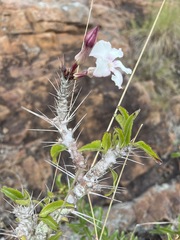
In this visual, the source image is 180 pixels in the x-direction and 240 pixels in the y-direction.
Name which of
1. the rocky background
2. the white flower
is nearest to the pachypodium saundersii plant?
the white flower

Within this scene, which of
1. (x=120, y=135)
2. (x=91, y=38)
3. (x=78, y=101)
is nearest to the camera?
(x=91, y=38)

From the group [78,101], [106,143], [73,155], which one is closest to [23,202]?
[73,155]

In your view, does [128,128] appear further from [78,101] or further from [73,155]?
[78,101]

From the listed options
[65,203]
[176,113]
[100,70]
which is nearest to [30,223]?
[65,203]

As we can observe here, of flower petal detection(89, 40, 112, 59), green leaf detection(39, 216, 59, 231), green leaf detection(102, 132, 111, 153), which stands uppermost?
flower petal detection(89, 40, 112, 59)

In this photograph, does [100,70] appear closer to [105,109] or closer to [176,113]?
[105,109]

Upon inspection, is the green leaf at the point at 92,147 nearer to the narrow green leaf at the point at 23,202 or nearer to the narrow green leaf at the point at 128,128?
the narrow green leaf at the point at 128,128

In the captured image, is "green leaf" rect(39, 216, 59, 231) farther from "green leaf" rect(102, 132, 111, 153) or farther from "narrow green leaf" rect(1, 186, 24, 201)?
"green leaf" rect(102, 132, 111, 153)

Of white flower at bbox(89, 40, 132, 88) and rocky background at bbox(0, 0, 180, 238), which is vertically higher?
white flower at bbox(89, 40, 132, 88)
